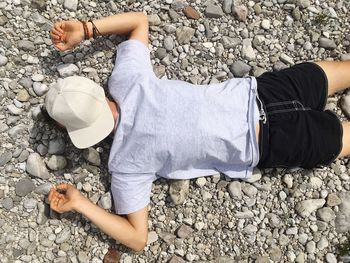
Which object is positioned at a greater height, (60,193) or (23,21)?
(23,21)

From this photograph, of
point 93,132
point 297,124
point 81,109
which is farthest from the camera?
point 297,124

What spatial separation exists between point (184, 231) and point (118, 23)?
1.46 meters

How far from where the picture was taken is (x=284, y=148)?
3080mm

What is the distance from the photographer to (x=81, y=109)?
2844 millimetres

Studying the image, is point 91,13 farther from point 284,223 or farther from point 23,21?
point 284,223

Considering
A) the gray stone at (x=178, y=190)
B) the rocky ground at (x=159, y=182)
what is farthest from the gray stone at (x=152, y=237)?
the gray stone at (x=178, y=190)

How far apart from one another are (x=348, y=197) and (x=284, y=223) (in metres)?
0.47

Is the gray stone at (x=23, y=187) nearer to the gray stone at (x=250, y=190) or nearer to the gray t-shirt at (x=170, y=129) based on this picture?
the gray t-shirt at (x=170, y=129)

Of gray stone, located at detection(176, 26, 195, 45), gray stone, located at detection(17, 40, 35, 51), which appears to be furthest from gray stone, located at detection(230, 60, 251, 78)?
gray stone, located at detection(17, 40, 35, 51)

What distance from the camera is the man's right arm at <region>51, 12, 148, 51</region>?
10.6 ft

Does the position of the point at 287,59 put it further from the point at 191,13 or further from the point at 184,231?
the point at 184,231

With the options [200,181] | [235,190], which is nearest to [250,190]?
[235,190]

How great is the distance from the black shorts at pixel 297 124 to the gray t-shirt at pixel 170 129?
9cm

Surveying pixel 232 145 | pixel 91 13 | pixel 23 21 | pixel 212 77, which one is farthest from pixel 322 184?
pixel 23 21
